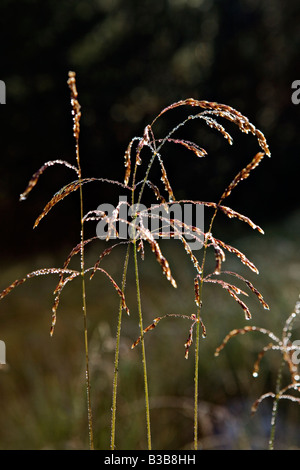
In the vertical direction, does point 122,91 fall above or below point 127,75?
below

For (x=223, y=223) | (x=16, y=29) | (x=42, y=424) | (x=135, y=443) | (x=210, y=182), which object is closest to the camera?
(x=135, y=443)

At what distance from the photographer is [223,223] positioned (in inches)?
309

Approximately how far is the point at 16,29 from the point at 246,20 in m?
2.95

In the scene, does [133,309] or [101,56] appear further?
[101,56]

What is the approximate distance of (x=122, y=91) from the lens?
663 cm

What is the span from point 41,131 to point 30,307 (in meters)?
2.14

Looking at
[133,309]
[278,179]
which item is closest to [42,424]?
[133,309]

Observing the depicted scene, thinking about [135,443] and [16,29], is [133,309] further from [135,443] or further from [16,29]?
[16,29]

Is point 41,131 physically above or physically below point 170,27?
below

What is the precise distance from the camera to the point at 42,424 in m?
2.77

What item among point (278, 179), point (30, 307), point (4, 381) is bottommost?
point (4, 381)

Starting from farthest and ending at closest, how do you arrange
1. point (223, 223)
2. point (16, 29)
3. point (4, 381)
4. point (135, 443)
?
point (223, 223)
point (16, 29)
point (4, 381)
point (135, 443)

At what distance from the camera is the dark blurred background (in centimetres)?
648

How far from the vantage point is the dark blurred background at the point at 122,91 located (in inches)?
255
